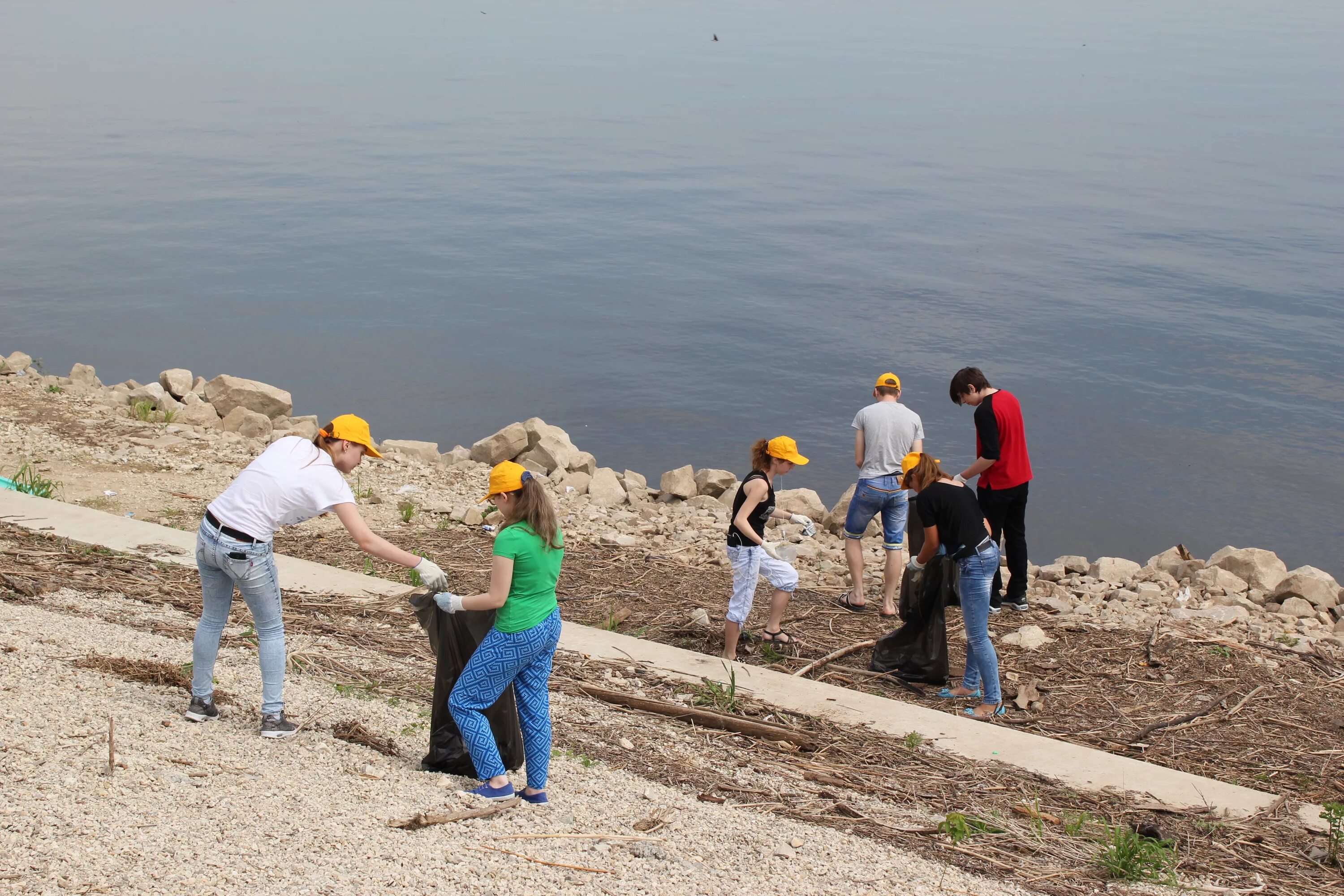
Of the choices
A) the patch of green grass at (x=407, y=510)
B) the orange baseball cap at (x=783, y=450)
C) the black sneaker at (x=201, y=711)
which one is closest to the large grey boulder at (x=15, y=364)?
the patch of green grass at (x=407, y=510)

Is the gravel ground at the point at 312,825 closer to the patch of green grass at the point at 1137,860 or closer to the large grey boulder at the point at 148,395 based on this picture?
the patch of green grass at the point at 1137,860

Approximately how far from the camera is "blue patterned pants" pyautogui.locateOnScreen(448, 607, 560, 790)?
4.72 meters

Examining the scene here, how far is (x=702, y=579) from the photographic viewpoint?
9328 millimetres

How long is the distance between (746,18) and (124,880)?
111 metres

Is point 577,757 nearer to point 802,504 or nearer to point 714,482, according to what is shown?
point 802,504

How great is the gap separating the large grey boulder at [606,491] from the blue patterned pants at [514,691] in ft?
23.3

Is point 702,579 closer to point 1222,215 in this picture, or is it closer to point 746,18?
point 1222,215

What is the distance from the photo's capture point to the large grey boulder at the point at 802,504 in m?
12.4

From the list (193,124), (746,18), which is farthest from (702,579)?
(746,18)

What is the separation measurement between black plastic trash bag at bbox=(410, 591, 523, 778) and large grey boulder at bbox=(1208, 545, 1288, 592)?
769 cm

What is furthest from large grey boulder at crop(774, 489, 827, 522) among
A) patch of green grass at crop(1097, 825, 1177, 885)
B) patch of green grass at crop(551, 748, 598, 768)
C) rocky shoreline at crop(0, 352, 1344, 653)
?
patch of green grass at crop(1097, 825, 1177, 885)

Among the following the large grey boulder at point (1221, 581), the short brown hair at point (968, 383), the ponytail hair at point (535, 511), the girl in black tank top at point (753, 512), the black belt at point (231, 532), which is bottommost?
the large grey boulder at point (1221, 581)

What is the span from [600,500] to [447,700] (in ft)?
23.3

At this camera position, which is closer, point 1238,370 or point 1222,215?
point 1238,370
